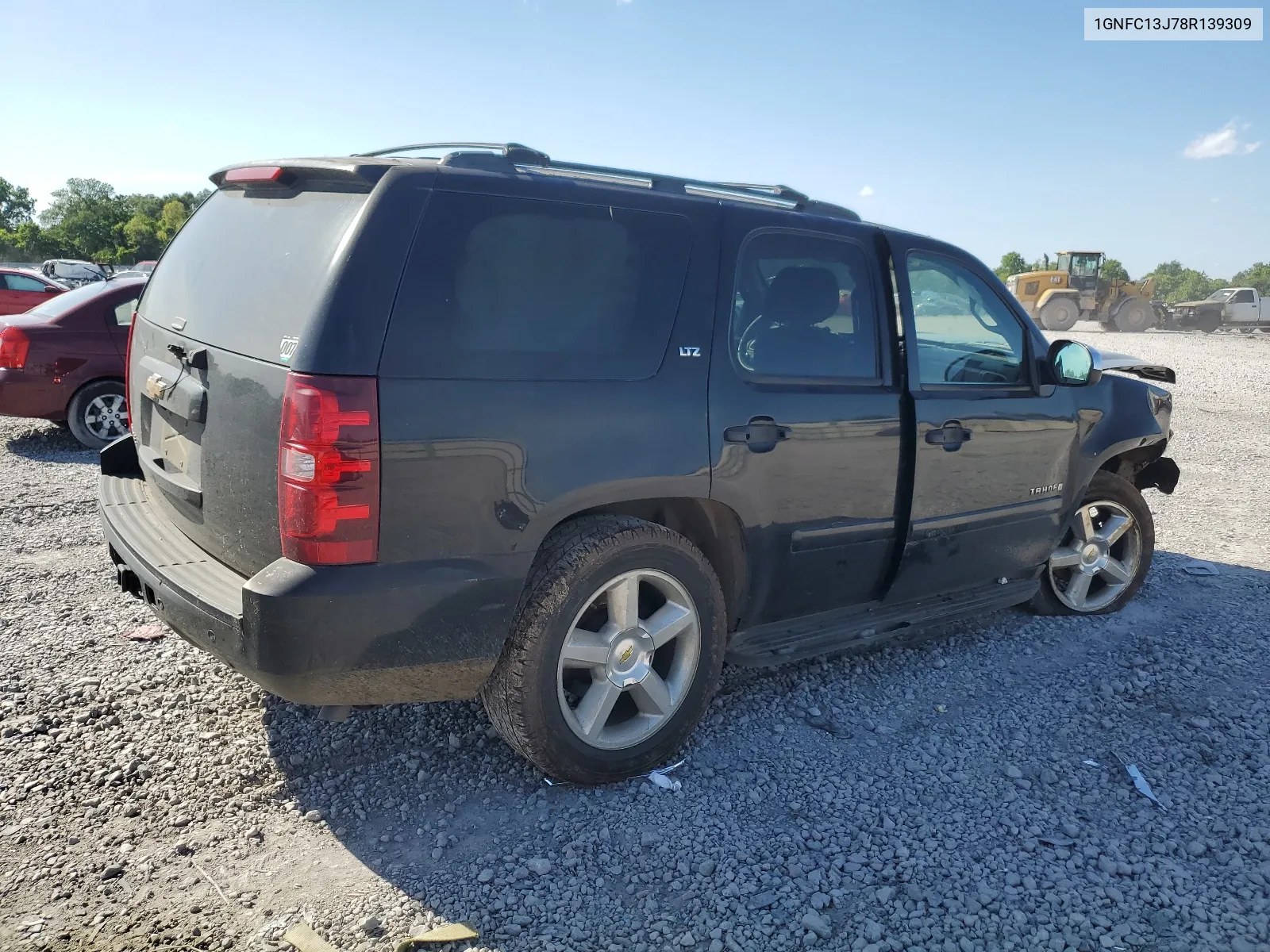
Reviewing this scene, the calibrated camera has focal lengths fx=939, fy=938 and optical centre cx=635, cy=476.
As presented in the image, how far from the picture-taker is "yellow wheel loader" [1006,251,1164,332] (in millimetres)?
32000

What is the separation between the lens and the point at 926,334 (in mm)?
4020

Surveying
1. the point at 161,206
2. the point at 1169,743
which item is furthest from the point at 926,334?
the point at 161,206

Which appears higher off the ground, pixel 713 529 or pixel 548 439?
pixel 548 439

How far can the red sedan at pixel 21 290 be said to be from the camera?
18.1 meters

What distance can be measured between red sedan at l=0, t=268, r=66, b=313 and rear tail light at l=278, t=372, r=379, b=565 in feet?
61.9

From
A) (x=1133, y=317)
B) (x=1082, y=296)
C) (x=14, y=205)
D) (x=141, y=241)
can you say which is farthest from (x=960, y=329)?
(x=14, y=205)

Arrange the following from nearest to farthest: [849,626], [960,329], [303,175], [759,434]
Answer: [303,175] < [759,434] < [849,626] < [960,329]

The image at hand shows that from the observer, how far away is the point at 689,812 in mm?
3117

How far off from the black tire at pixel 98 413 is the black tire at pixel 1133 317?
108 ft

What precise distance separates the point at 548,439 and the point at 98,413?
23.4 feet

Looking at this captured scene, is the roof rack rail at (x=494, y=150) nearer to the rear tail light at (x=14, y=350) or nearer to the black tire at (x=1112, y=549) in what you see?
the black tire at (x=1112, y=549)

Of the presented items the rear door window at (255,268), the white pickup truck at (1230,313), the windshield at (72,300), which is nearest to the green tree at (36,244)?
the white pickup truck at (1230,313)

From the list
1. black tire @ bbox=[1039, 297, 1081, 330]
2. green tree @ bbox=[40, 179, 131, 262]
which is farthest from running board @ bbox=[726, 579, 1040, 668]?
green tree @ bbox=[40, 179, 131, 262]

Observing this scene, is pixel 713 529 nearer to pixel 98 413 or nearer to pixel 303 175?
pixel 303 175
